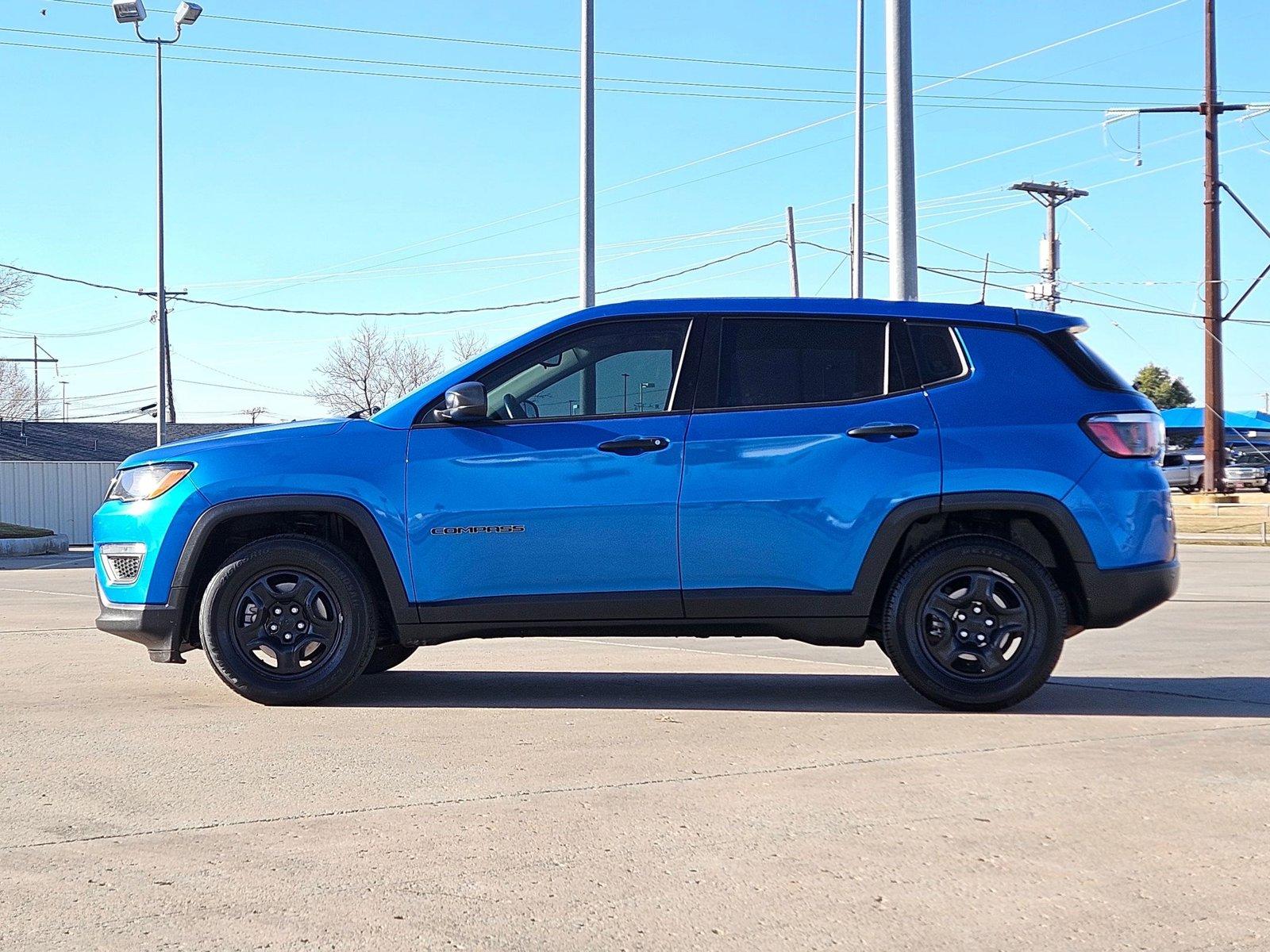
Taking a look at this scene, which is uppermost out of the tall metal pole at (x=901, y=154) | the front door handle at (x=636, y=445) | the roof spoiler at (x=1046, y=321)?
the tall metal pole at (x=901, y=154)

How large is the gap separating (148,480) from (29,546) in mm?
26283

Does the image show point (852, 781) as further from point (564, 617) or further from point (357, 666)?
point (357, 666)

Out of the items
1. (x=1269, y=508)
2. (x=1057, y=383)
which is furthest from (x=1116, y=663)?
(x=1269, y=508)

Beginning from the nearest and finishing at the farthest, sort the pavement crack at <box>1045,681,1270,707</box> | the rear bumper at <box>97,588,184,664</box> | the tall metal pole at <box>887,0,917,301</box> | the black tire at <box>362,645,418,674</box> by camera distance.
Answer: the rear bumper at <box>97,588,184,664</box> < the pavement crack at <box>1045,681,1270,707</box> < the black tire at <box>362,645,418,674</box> < the tall metal pole at <box>887,0,917,301</box>

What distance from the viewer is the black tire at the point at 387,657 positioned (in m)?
7.42

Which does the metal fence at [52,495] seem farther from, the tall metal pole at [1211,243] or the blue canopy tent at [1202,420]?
the blue canopy tent at [1202,420]

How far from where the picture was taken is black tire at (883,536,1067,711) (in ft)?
20.8

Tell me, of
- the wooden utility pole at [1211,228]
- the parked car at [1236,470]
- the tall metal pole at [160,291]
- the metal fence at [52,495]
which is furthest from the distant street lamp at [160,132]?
the parked car at [1236,470]

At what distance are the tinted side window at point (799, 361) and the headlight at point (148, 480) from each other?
2.56 metres

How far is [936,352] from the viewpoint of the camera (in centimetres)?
654

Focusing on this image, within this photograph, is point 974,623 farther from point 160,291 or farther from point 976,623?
point 160,291

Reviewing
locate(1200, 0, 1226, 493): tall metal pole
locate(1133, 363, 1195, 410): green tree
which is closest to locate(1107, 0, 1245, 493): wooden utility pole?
locate(1200, 0, 1226, 493): tall metal pole

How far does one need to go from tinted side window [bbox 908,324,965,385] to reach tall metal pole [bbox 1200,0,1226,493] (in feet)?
108

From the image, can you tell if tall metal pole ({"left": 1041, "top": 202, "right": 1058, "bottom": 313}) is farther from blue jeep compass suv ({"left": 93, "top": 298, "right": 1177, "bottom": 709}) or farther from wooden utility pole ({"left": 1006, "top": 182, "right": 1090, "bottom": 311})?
blue jeep compass suv ({"left": 93, "top": 298, "right": 1177, "bottom": 709})
